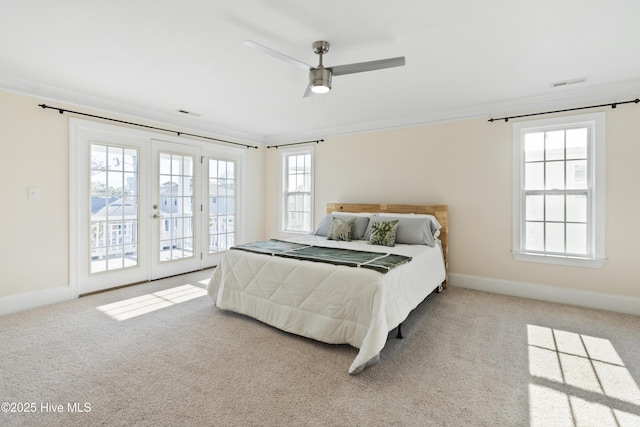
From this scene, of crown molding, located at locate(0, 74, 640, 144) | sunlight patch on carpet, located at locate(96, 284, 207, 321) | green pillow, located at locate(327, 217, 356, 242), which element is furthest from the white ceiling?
sunlight patch on carpet, located at locate(96, 284, 207, 321)

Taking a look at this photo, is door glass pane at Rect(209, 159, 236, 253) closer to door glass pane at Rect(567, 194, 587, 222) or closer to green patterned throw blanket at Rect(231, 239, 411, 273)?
green patterned throw blanket at Rect(231, 239, 411, 273)

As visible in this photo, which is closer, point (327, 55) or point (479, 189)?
point (327, 55)

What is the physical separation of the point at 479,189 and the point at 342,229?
186 centimetres

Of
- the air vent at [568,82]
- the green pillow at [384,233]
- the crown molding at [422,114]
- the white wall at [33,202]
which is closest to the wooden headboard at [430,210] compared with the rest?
the green pillow at [384,233]

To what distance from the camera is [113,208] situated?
3.95 metres

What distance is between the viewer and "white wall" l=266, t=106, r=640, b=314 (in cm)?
324

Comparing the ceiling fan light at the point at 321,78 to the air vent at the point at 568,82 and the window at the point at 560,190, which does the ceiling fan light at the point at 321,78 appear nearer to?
the air vent at the point at 568,82

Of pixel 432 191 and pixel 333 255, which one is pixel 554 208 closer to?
pixel 432 191

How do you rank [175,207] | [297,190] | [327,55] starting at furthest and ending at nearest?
[297,190], [175,207], [327,55]

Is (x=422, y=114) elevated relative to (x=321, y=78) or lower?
elevated

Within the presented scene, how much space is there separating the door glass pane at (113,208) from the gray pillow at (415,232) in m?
3.53

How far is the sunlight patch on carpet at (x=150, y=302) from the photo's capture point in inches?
125

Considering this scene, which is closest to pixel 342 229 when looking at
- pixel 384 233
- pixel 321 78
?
pixel 384 233

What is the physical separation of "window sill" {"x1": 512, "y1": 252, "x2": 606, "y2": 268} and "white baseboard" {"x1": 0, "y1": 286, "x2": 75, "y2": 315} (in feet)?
17.6
